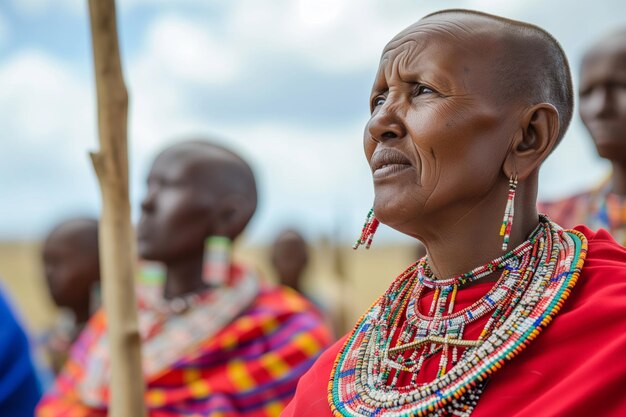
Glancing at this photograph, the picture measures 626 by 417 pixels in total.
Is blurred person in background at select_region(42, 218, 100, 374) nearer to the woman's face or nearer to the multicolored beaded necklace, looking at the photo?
the multicolored beaded necklace

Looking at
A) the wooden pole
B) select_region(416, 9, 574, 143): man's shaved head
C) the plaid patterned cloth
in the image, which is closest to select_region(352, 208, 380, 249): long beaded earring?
select_region(416, 9, 574, 143): man's shaved head

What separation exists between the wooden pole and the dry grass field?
2848 millimetres

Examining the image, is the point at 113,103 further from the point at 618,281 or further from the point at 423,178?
the point at 618,281

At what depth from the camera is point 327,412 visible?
2281 mm

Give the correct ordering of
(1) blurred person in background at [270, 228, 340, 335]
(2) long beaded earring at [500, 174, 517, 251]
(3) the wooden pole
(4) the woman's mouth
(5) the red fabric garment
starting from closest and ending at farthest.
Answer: (5) the red fabric garment < (2) long beaded earring at [500, 174, 517, 251] < (4) the woman's mouth < (3) the wooden pole < (1) blurred person in background at [270, 228, 340, 335]

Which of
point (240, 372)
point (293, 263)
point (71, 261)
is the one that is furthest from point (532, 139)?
point (293, 263)

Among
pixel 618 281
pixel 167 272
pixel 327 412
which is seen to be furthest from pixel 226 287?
pixel 618 281

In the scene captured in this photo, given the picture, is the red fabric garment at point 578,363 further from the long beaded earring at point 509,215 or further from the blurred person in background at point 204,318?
the blurred person in background at point 204,318

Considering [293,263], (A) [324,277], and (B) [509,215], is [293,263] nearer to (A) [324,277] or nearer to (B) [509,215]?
(A) [324,277]

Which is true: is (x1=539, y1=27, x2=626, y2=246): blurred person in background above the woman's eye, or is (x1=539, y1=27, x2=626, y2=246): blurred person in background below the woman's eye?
below

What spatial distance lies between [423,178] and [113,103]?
56.9 inches

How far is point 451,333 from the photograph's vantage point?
7.02 feet

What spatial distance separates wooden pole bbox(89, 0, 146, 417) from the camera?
10.3ft

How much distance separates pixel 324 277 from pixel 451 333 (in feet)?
46.2
